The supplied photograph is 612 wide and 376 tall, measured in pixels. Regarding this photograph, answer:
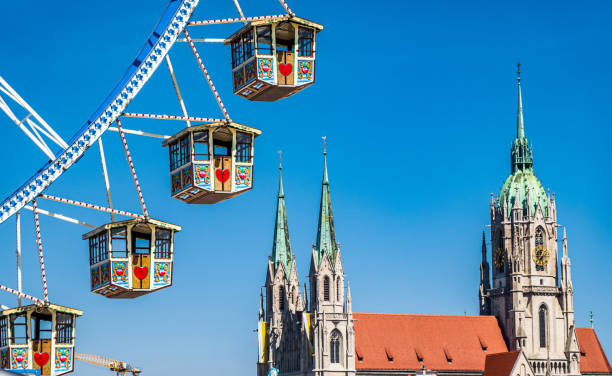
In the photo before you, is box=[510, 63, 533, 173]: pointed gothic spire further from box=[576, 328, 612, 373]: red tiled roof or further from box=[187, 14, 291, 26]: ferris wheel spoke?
box=[187, 14, 291, 26]: ferris wheel spoke

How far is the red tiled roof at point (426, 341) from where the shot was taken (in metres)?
99.9

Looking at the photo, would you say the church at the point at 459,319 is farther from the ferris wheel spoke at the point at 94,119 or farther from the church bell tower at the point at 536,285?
the ferris wheel spoke at the point at 94,119

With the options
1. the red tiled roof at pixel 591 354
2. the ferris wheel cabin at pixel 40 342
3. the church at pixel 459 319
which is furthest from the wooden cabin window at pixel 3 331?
the red tiled roof at pixel 591 354

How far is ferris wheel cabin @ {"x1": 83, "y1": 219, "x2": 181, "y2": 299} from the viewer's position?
23781 millimetres

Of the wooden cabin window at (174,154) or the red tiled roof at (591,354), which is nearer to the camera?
the wooden cabin window at (174,154)

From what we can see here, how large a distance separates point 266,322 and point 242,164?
7473cm

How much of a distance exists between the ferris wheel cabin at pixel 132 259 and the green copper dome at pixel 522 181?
77722 mm

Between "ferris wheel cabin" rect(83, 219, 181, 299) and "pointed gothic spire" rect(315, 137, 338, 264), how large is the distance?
70891 millimetres

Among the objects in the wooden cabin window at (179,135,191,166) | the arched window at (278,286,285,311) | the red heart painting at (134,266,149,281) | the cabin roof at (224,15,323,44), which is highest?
the arched window at (278,286,285,311)

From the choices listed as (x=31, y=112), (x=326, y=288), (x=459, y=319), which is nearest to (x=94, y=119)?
(x=31, y=112)

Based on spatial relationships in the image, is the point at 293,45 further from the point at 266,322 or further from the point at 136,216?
the point at 266,322

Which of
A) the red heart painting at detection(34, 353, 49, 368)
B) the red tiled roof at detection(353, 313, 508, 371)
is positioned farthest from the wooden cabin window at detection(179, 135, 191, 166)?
the red tiled roof at detection(353, 313, 508, 371)

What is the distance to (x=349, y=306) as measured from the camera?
95188mm

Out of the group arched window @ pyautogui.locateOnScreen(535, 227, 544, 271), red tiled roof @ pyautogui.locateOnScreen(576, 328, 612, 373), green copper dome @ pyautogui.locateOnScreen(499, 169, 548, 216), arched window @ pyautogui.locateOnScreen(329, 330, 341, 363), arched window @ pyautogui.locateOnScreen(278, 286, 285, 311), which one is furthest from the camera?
red tiled roof @ pyautogui.locateOnScreen(576, 328, 612, 373)
